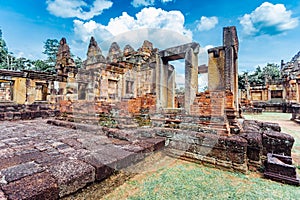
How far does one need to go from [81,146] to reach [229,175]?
101 inches

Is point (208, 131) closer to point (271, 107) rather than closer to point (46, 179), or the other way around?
point (46, 179)

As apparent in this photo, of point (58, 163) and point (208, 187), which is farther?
point (208, 187)

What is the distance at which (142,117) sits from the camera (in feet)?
13.9

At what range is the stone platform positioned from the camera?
1545 mm

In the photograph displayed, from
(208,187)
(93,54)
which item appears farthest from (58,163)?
(93,54)

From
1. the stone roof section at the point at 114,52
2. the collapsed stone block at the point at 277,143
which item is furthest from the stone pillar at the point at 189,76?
the stone roof section at the point at 114,52

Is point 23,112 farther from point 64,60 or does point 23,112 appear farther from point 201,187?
point 201,187

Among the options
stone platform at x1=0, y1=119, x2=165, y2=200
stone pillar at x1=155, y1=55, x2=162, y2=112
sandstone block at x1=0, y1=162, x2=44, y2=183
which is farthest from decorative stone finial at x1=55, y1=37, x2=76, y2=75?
sandstone block at x1=0, y1=162, x2=44, y2=183

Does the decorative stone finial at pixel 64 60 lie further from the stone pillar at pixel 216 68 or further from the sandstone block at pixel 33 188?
the sandstone block at pixel 33 188

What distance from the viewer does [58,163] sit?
2012 mm

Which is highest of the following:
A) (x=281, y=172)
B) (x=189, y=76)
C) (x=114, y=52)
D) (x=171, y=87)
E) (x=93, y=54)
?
(x=114, y=52)

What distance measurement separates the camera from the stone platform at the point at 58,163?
5.07 ft

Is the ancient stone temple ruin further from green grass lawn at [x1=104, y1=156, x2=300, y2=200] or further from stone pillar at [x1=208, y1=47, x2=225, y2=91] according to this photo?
green grass lawn at [x1=104, y1=156, x2=300, y2=200]

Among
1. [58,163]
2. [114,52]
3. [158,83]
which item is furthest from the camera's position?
[114,52]
